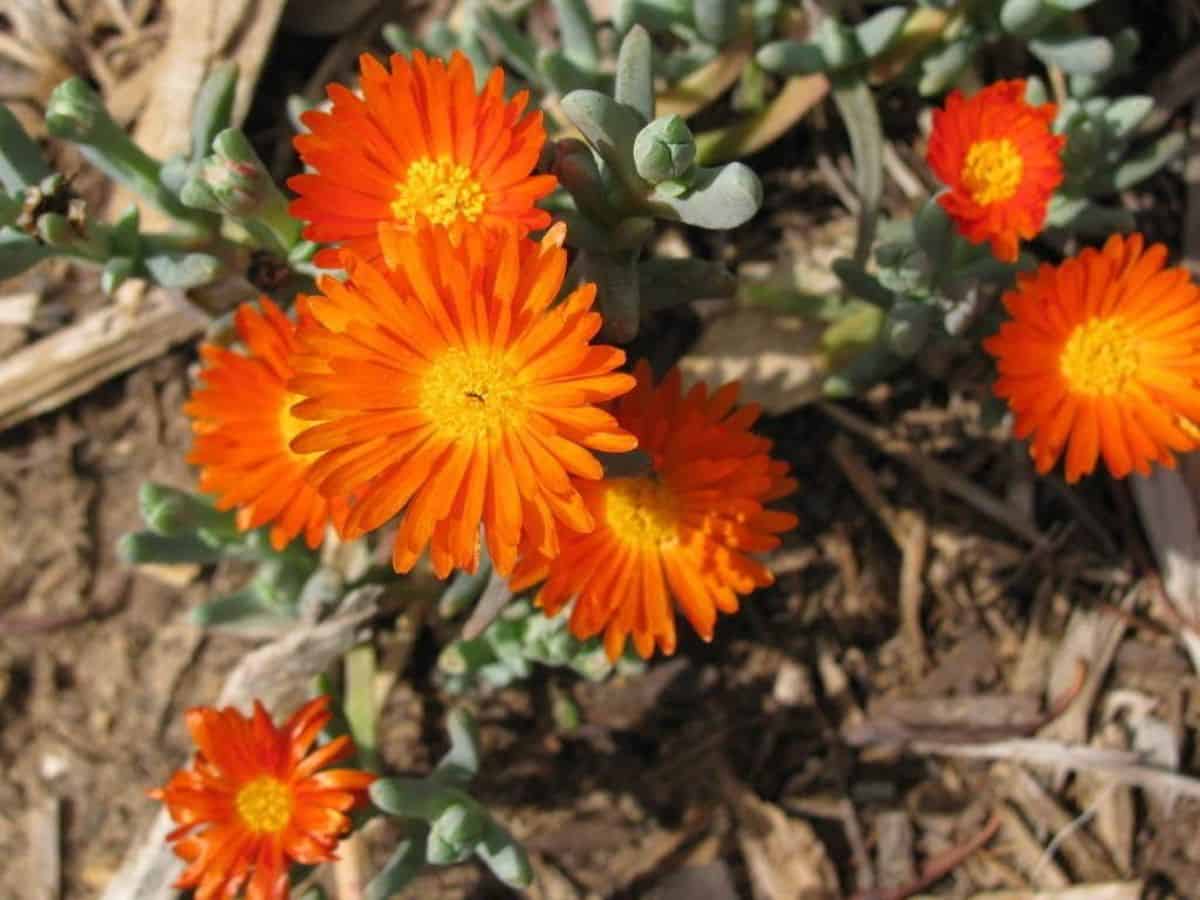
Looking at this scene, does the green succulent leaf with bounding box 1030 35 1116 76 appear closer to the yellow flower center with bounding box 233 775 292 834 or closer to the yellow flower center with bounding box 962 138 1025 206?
the yellow flower center with bounding box 962 138 1025 206

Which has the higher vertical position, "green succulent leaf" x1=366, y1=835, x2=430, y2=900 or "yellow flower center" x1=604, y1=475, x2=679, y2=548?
"yellow flower center" x1=604, y1=475, x2=679, y2=548

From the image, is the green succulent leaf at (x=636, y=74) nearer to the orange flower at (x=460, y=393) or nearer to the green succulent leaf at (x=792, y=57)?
the orange flower at (x=460, y=393)

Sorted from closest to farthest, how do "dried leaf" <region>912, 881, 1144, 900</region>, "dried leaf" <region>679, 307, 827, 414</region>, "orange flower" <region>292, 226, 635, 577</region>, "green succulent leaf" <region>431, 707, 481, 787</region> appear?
"orange flower" <region>292, 226, 635, 577</region>, "green succulent leaf" <region>431, 707, 481, 787</region>, "dried leaf" <region>912, 881, 1144, 900</region>, "dried leaf" <region>679, 307, 827, 414</region>

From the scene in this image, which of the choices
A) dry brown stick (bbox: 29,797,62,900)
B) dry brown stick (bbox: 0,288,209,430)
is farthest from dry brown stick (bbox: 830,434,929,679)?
dry brown stick (bbox: 29,797,62,900)

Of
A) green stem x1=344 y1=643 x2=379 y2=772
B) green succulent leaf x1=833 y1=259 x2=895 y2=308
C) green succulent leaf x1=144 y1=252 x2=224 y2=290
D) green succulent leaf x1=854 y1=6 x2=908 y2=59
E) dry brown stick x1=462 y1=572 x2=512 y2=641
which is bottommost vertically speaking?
green stem x1=344 y1=643 x2=379 y2=772

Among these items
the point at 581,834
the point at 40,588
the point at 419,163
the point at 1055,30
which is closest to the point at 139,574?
the point at 40,588

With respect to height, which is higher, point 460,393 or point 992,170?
point 992,170

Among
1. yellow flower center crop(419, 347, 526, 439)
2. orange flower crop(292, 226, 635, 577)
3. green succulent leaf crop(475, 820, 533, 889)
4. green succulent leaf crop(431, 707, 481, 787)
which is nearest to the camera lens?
orange flower crop(292, 226, 635, 577)

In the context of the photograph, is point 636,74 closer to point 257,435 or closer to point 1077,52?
point 257,435

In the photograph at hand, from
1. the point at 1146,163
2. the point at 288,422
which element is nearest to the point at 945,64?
the point at 1146,163
